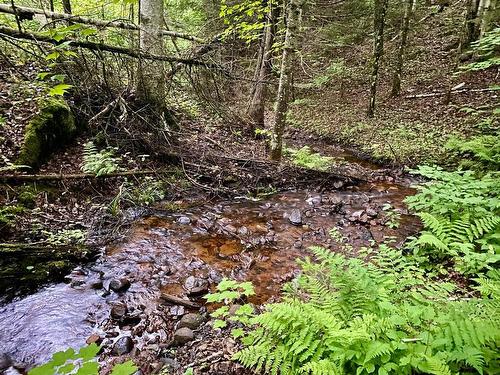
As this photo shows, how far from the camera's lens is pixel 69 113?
286 inches

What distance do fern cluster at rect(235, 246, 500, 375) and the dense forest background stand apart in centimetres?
2

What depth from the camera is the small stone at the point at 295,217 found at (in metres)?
6.34

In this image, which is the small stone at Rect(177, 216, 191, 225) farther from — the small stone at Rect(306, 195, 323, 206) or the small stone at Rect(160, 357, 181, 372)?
the small stone at Rect(160, 357, 181, 372)

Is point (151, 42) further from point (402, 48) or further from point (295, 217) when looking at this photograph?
point (402, 48)

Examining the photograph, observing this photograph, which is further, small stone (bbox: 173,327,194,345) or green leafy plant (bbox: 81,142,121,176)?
green leafy plant (bbox: 81,142,121,176)

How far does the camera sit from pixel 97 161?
6.57 m

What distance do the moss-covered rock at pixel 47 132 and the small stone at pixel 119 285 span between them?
3.05 meters

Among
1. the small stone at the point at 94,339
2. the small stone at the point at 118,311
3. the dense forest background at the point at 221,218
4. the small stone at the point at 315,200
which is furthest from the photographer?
the small stone at the point at 315,200

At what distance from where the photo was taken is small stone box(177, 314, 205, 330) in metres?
3.60

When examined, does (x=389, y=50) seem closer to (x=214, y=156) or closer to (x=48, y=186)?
(x=214, y=156)

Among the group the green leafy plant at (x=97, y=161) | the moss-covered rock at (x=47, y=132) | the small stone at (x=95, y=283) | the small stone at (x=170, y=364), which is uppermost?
the moss-covered rock at (x=47, y=132)

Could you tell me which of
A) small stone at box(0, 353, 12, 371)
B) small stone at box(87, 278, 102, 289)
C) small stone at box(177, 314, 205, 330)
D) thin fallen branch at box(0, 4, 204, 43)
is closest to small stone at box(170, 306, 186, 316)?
small stone at box(177, 314, 205, 330)

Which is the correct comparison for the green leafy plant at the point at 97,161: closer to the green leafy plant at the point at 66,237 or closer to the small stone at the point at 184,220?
the green leafy plant at the point at 66,237

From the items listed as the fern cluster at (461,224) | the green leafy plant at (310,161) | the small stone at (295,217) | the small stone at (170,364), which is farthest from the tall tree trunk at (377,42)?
the small stone at (170,364)
